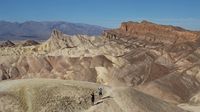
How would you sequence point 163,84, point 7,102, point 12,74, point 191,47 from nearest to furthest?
1. point 7,102
2. point 163,84
3. point 191,47
4. point 12,74

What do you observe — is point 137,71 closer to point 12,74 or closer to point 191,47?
point 191,47

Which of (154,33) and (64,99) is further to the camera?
(154,33)

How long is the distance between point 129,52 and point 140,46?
6928 millimetres

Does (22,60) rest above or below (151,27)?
below

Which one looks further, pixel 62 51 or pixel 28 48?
pixel 28 48

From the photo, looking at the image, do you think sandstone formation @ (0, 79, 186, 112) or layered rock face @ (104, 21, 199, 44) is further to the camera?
layered rock face @ (104, 21, 199, 44)

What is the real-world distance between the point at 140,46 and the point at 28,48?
1217 inches

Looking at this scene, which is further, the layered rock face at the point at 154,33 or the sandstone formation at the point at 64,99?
the layered rock face at the point at 154,33

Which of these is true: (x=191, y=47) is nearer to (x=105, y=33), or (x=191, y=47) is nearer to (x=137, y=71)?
(x=137, y=71)

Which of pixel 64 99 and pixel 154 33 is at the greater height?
pixel 154 33

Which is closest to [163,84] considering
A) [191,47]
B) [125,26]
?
[191,47]

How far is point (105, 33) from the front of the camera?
118 meters

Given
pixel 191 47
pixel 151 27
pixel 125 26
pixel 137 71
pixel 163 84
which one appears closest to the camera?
pixel 163 84

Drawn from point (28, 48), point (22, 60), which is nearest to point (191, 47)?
point (22, 60)
